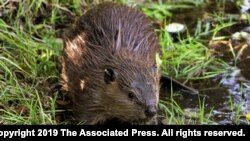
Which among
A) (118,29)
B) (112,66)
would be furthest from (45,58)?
(112,66)

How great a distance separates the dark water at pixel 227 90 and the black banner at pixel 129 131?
44cm

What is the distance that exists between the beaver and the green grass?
24cm

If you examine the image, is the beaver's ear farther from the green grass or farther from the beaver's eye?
the green grass

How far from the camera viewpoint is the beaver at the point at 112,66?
15.8 ft

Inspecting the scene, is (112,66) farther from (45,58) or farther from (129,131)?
(45,58)

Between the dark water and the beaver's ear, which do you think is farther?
the dark water

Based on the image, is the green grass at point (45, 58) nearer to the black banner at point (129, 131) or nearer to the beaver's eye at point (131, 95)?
the black banner at point (129, 131)

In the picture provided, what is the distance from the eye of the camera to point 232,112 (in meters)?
5.34

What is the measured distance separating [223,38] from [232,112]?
123 cm

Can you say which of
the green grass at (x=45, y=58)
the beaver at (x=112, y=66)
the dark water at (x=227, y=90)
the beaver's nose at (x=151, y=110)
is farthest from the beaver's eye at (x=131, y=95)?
the dark water at (x=227, y=90)

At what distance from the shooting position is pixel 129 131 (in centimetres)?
483

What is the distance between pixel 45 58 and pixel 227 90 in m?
1.52

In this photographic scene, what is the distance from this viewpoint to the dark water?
532 cm

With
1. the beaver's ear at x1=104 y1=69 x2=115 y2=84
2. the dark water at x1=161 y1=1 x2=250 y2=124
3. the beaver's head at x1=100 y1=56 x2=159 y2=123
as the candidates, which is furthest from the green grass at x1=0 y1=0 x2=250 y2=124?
the beaver's ear at x1=104 y1=69 x2=115 y2=84
